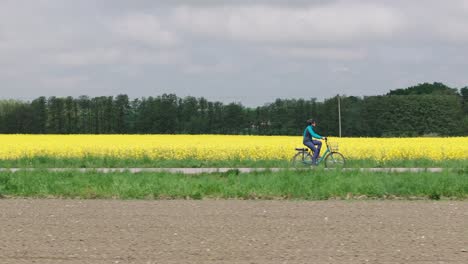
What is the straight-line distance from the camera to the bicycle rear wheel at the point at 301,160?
2067 cm

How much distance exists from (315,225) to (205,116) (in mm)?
55473

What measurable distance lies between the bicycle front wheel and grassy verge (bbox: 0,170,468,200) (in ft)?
18.1

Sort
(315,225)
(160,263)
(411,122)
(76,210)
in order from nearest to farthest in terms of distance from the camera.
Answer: (160,263) → (315,225) → (76,210) → (411,122)

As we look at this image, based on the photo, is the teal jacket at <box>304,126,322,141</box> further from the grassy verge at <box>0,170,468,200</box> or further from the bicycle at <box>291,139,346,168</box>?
the grassy verge at <box>0,170,468,200</box>

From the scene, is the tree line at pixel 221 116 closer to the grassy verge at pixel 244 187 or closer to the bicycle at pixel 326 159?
the bicycle at pixel 326 159

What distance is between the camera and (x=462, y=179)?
14312mm

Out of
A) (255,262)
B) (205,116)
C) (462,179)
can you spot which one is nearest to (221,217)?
(255,262)

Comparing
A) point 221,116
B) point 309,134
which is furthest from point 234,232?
point 221,116

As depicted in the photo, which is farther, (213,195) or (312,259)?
(213,195)

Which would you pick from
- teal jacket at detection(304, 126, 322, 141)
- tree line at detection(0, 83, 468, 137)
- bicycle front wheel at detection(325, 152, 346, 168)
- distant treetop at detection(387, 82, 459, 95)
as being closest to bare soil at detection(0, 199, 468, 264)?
teal jacket at detection(304, 126, 322, 141)

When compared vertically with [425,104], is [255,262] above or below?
below

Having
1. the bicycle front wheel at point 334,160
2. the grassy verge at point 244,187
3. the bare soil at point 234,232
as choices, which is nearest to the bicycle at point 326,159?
the bicycle front wheel at point 334,160

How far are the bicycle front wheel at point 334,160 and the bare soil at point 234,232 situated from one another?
29.9 feet

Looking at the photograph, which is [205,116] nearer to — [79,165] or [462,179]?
[79,165]
